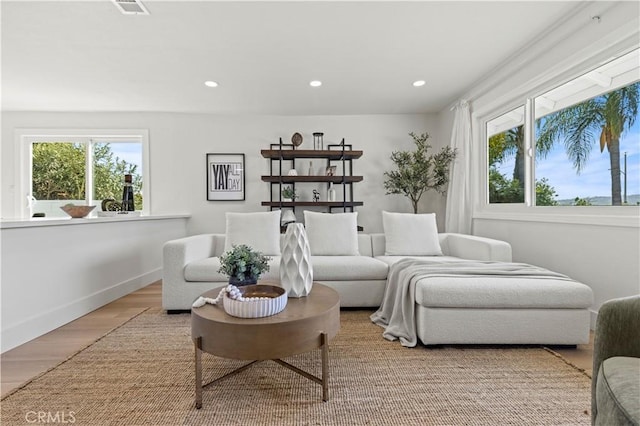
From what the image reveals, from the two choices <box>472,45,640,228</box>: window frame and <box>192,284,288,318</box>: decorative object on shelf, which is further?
<box>472,45,640,228</box>: window frame

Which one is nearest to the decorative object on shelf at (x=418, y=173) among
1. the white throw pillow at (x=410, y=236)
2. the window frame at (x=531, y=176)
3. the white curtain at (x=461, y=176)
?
the white curtain at (x=461, y=176)

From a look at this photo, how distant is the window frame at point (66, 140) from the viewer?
4.41 metres

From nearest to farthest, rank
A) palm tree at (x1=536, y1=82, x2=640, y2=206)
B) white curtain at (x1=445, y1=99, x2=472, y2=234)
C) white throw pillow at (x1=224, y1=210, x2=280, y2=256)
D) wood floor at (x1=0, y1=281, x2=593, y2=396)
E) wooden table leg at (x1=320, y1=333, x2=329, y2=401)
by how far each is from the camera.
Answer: wooden table leg at (x1=320, y1=333, x2=329, y2=401) < wood floor at (x1=0, y1=281, x2=593, y2=396) < palm tree at (x1=536, y1=82, x2=640, y2=206) < white throw pillow at (x1=224, y1=210, x2=280, y2=256) < white curtain at (x1=445, y1=99, x2=472, y2=234)

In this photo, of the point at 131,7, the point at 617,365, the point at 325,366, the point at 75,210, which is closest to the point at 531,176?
the point at 617,365

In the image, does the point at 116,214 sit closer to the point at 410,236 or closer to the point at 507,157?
the point at 410,236

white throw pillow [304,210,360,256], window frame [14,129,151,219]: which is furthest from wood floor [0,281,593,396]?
window frame [14,129,151,219]

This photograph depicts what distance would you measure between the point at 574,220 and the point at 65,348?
372 centimetres

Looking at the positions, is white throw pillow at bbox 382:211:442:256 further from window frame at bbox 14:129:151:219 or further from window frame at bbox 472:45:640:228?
window frame at bbox 14:129:151:219

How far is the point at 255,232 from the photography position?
3068mm

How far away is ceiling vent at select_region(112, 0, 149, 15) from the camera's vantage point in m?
2.08

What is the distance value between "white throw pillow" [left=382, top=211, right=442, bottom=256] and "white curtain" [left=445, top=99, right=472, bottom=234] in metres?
0.69

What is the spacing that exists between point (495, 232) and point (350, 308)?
72.9 inches

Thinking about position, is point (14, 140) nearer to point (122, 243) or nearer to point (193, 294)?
point (122, 243)

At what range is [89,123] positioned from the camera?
4.46 m
